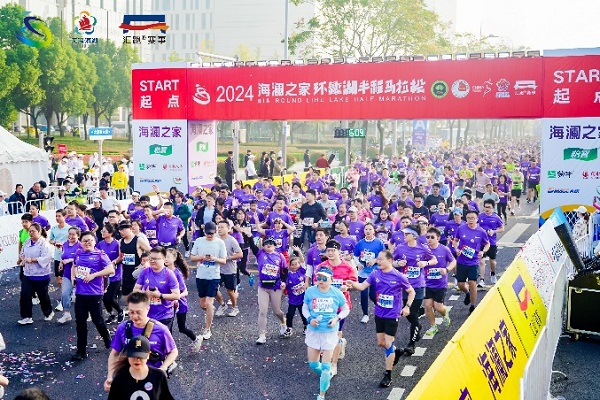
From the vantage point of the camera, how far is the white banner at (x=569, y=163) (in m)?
18.9

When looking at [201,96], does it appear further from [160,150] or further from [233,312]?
[233,312]

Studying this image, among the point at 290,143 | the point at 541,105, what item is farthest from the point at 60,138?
the point at 541,105

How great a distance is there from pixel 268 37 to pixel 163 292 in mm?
120098

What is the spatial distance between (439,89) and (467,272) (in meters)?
9.12

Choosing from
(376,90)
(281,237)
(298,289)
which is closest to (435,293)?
(298,289)

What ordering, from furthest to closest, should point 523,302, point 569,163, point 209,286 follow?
point 569,163 < point 209,286 < point 523,302

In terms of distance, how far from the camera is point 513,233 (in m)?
22.9

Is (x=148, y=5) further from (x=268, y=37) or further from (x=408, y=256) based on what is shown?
(x=408, y=256)

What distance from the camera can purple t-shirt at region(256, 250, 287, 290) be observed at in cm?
1123

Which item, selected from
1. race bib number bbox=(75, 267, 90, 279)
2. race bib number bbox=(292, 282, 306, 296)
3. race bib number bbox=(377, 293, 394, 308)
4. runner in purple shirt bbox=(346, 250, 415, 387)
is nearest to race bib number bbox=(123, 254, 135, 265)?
race bib number bbox=(75, 267, 90, 279)

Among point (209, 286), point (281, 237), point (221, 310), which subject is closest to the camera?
point (209, 286)

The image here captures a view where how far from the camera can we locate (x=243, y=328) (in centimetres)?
1222

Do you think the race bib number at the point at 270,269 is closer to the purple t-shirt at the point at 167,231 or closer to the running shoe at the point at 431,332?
the running shoe at the point at 431,332

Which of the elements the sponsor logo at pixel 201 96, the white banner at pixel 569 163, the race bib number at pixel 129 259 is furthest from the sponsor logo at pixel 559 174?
the race bib number at pixel 129 259
